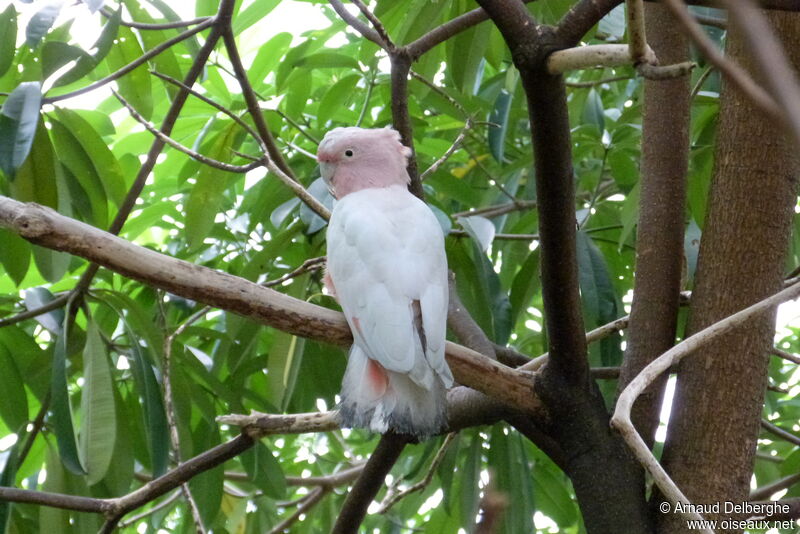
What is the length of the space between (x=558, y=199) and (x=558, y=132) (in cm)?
12

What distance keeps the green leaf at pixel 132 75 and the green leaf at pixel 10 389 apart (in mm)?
696

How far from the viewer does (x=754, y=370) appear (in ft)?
5.33

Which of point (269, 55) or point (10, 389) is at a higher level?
point (269, 55)

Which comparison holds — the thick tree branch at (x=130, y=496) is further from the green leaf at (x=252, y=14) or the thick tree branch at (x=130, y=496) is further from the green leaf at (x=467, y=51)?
the green leaf at (x=252, y=14)

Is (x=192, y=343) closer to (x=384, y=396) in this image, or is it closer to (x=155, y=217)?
(x=155, y=217)

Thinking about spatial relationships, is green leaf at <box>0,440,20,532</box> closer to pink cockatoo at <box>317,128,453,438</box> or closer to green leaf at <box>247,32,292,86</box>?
pink cockatoo at <box>317,128,453,438</box>

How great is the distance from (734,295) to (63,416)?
1349 mm

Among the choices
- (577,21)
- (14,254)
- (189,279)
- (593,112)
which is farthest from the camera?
(593,112)

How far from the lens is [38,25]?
1782mm

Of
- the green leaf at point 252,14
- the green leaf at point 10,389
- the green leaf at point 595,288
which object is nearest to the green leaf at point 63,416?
the green leaf at point 10,389

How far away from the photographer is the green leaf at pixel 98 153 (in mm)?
2115

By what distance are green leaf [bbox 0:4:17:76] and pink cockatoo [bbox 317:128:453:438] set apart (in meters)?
0.73

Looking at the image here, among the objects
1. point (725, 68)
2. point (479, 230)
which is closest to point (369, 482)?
point (479, 230)

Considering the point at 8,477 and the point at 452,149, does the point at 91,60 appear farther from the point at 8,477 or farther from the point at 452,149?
the point at 8,477
